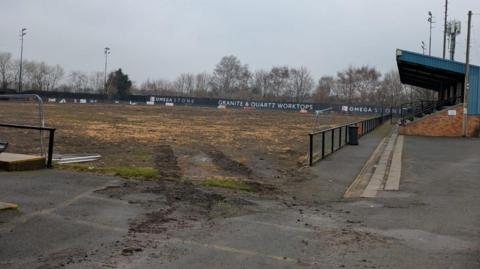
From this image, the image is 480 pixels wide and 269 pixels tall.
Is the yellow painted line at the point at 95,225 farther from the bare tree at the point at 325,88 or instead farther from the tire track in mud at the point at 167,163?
the bare tree at the point at 325,88

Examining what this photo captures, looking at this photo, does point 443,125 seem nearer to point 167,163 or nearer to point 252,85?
point 167,163

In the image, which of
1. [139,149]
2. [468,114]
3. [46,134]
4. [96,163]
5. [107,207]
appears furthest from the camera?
[468,114]

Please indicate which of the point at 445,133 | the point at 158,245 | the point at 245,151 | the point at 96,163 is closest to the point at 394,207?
the point at 158,245

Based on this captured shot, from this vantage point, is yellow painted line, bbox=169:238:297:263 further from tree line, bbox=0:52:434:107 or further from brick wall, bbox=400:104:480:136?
tree line, bbox=0:52:434:107

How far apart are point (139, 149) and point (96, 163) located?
5069 mm

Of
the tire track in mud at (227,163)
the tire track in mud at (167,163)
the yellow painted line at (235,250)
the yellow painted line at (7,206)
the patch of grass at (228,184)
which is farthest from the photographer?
the tire track in mud at (227,163)

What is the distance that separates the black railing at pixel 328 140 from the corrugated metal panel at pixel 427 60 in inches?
214

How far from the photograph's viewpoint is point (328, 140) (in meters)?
27.9

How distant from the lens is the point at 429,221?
880 cm

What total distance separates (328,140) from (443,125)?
13.2m

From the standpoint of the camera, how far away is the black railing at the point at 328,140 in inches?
671

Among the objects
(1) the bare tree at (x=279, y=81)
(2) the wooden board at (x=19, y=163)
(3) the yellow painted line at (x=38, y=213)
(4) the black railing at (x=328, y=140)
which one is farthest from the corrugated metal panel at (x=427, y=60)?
(1) the bare tree at (x=279, y=81)

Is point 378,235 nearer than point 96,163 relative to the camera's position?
Yes

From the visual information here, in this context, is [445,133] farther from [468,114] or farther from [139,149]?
[139,149]
